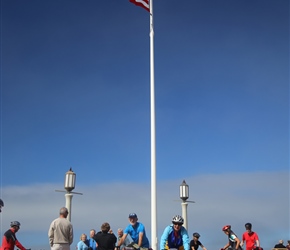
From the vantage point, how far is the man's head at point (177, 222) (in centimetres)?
718

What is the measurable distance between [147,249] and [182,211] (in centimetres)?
1036

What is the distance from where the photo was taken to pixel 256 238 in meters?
11.5

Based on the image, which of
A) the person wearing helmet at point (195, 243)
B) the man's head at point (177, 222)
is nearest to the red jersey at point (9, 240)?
the man's head at point (177, 222)

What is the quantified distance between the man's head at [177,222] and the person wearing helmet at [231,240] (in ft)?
14.2

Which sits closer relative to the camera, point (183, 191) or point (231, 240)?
point (231, 240)

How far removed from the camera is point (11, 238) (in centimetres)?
900

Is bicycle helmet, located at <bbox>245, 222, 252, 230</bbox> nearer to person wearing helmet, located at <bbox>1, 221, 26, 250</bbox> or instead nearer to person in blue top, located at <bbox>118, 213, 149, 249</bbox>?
person in blue top, located at <bbox>118, 213, 149, 249</bbox>

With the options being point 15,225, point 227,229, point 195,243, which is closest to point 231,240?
point 227,229

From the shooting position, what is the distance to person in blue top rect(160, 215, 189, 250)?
7188 millimetres

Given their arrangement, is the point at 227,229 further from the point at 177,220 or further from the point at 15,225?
the point at 15,225

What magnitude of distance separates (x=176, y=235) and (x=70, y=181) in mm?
7527

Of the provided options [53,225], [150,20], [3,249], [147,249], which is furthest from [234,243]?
→ [150,20]

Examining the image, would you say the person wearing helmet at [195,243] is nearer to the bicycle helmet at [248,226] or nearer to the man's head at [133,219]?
the bicycle helmet at [248,226]

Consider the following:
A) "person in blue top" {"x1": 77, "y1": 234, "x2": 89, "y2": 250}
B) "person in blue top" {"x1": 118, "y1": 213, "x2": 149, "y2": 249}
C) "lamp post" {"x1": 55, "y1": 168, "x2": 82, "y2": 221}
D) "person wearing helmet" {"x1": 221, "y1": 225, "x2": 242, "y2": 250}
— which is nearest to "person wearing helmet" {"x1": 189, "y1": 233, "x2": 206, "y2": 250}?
"person wearing helmet" {"x1": 221, "y1": 225, "x2": 242, "y2": 250}
